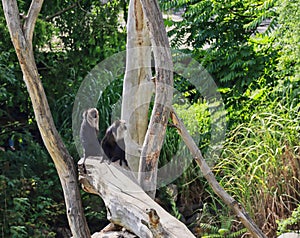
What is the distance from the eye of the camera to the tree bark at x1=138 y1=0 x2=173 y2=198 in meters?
4.05

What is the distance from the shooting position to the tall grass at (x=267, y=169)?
17.1ft

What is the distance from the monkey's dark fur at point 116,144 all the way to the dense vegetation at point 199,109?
103cm

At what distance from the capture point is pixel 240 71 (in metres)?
6.98

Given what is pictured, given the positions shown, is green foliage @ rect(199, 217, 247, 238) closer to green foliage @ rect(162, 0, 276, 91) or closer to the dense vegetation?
the dense vegetation

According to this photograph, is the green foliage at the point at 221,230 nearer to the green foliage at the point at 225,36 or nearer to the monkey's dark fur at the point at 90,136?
the monkey's dark fur at the point at 90,136

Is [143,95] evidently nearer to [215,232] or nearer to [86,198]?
[215,232]

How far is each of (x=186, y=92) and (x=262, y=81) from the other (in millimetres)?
833

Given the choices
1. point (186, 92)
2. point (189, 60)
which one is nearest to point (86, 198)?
point (186, 92)

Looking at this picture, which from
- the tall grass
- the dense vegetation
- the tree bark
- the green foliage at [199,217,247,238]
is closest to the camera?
the tree bark

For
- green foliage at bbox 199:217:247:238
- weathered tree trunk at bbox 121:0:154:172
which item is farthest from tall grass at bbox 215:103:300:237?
weathered tree trunk at bbox 121:0:154:172

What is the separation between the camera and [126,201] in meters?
3.74

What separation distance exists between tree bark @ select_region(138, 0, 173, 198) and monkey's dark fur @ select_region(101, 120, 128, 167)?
334 millimetres

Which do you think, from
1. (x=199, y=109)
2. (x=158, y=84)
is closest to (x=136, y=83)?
(x=158, y=84)

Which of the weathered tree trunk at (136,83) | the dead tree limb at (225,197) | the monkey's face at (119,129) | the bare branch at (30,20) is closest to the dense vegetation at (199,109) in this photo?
the dead tree limb at (225,197)
